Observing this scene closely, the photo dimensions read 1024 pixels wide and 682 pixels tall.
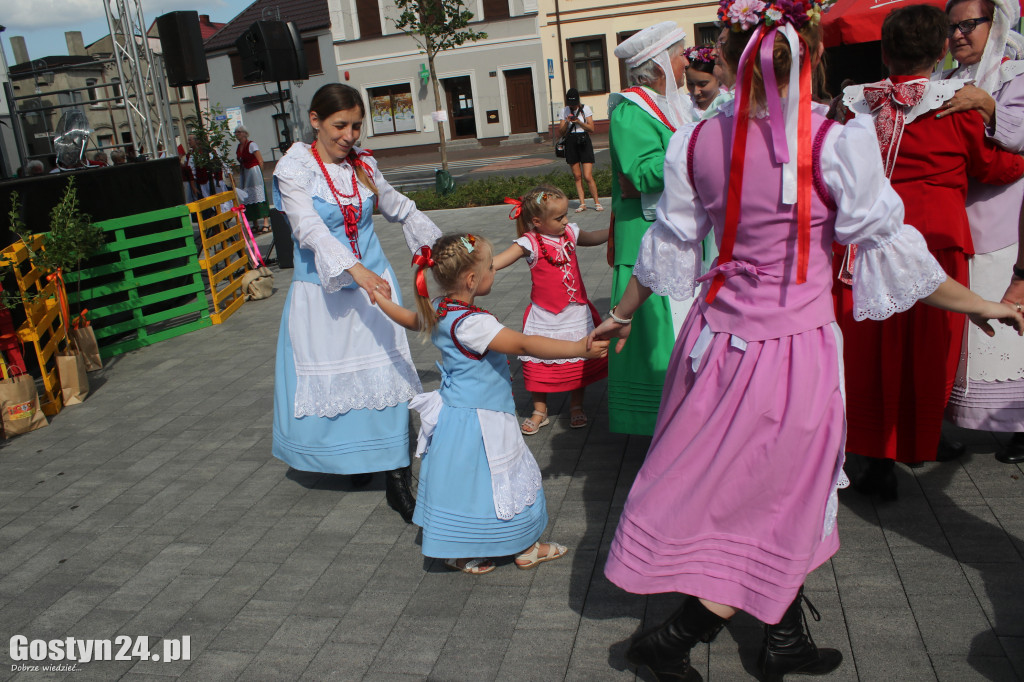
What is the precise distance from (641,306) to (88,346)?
16.9 feet

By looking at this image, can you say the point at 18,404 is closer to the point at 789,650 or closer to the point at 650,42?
the point at 650,42

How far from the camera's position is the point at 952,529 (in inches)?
136

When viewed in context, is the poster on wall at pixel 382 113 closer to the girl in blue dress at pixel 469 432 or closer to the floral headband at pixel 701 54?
the floral headband at pixel 701 54

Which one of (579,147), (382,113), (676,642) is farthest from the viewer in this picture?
(382,113)

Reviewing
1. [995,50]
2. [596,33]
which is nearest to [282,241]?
[995,50]

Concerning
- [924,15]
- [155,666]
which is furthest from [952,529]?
[155,666]

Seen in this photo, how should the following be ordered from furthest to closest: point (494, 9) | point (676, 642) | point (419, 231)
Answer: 1. point (494, 9)
2. point (419, 231)
3. point (676, 642)

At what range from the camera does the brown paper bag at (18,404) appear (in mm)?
5902

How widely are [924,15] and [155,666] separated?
12.1ft

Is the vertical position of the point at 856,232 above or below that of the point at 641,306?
above

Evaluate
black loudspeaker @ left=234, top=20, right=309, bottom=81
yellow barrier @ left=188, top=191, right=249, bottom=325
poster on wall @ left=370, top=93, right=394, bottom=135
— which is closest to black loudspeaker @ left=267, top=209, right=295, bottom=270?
yellow barrier @ left=188, top=191, right=249, bottom=325

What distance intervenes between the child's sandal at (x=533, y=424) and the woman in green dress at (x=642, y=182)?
27.2 inches

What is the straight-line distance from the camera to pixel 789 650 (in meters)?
2.64

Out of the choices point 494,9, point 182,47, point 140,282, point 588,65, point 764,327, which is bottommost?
point 140,282
